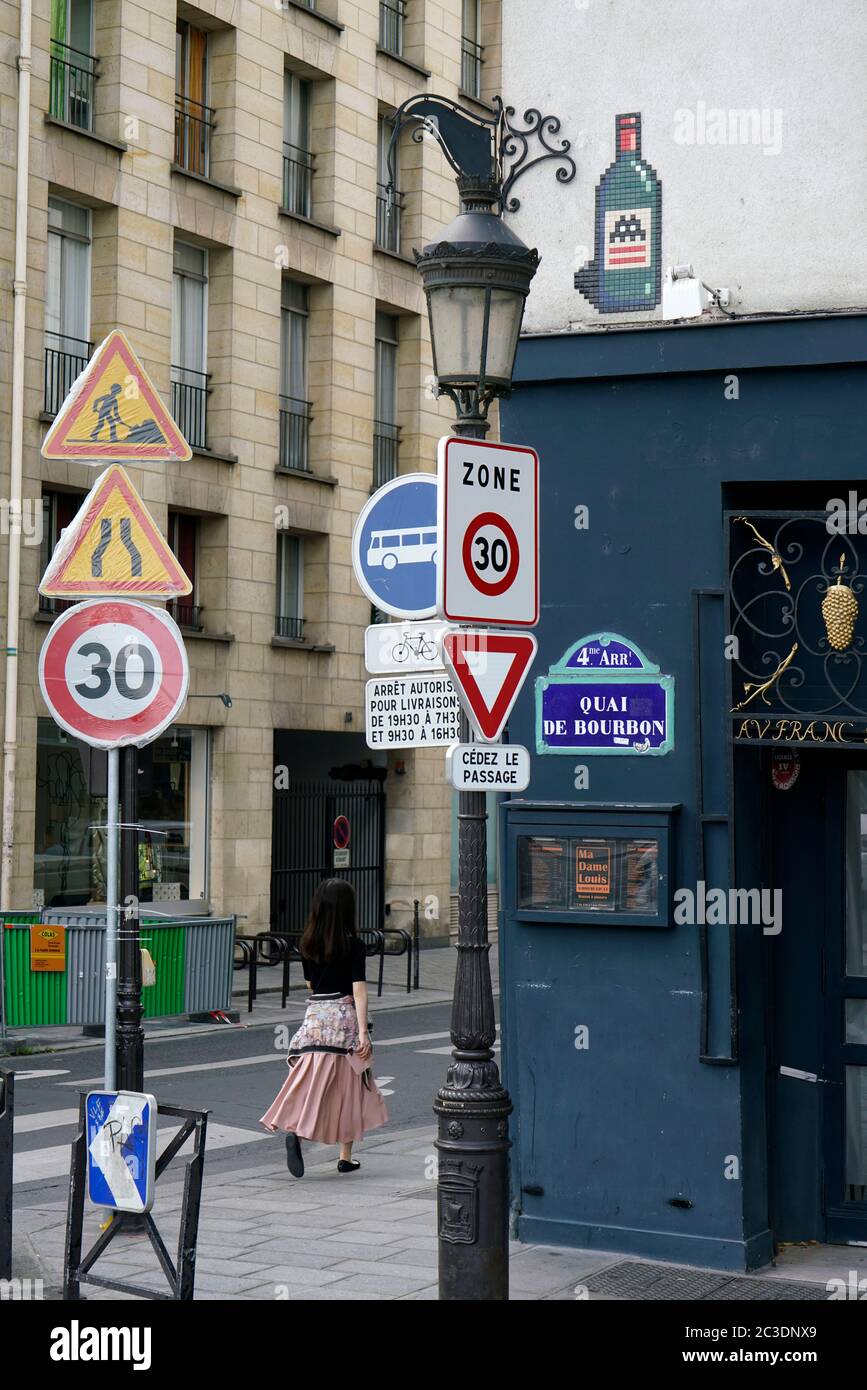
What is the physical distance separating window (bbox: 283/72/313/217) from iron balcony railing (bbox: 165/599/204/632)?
22.1 ft

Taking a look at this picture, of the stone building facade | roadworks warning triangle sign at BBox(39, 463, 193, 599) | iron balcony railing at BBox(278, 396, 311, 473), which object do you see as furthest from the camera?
iron balcony railing at BBox(278, 396, 311, 473)

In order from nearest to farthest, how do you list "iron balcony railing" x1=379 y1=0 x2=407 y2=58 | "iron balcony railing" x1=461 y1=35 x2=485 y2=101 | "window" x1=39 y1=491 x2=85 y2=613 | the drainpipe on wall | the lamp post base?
the lamp post base, the drainpipe on wall, "window" x1=39 y1=491 x2=85 y2=613, "iron balcony railing" x1=379 y1=0 x2=407 y2=58, "iron balcony railing" x1=461 y1=35 x2=485 y2=101

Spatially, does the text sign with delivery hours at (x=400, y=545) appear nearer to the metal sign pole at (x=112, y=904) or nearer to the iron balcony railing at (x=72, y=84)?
the metal sign pole at (x=112, y=904)

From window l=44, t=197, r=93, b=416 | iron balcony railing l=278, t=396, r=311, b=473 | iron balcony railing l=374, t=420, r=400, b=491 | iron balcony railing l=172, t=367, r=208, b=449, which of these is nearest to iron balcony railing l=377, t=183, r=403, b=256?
iron balcony railing l=374, t=420, r=400, b=491

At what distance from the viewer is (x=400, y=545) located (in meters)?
7.04

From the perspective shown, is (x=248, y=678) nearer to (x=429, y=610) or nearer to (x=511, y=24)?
(x=511, y=24)

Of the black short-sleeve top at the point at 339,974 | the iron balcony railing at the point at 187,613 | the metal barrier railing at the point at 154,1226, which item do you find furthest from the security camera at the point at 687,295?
the iron balcony railing at the point at 187,613

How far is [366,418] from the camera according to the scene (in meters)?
30.1

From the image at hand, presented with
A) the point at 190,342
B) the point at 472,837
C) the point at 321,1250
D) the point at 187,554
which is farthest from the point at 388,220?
the point at 472,837

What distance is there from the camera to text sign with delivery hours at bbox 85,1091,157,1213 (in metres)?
6.97

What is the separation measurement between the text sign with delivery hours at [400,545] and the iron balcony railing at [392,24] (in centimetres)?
2607

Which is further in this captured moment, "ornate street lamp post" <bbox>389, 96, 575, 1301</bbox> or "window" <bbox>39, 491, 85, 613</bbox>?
"window" <bbox>39, 491, 85, 613</bbox>

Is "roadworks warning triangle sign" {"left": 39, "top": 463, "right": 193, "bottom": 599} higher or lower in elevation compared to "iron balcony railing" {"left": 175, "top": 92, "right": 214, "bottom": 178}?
lower

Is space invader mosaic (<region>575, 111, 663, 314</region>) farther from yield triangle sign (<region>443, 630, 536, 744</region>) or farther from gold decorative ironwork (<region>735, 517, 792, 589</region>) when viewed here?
yield triangle sign (<region>443, 630, 536, 744</region>)
